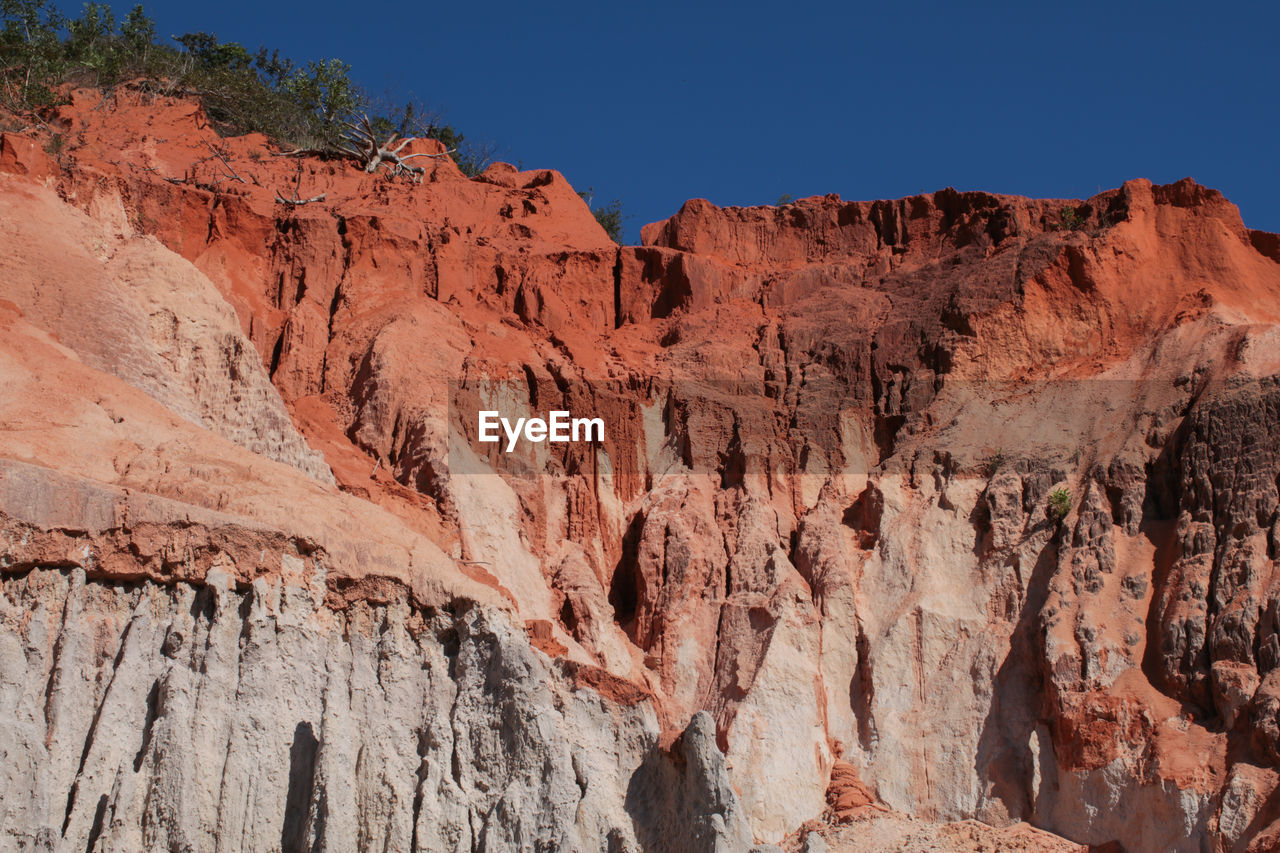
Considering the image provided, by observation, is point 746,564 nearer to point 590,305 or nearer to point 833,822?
point 833,822

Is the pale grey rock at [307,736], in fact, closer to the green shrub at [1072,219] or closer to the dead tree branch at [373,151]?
the green shrub at [1072,219]

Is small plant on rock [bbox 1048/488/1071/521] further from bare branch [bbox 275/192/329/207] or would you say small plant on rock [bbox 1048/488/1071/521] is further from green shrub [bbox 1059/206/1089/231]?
bare branch [bbox 275/192/329/207]

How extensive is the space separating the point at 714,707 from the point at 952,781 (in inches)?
152

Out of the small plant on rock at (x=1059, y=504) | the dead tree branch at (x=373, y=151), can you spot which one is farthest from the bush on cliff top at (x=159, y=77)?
the small plant on rock at (x=1059, y=504)

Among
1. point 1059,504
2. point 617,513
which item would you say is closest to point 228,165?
point 617,513

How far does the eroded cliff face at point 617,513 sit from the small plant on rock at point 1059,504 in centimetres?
19

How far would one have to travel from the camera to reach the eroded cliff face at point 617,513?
73.3 ft

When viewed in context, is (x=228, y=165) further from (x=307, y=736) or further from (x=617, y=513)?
(x=307, y=736)

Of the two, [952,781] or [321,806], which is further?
[952,781]

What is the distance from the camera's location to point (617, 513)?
103 ft

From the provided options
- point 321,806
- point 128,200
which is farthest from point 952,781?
point 128,200

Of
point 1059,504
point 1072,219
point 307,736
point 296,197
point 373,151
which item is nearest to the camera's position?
point 307,736

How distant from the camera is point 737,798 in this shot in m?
23.4

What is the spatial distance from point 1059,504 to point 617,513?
777cm
